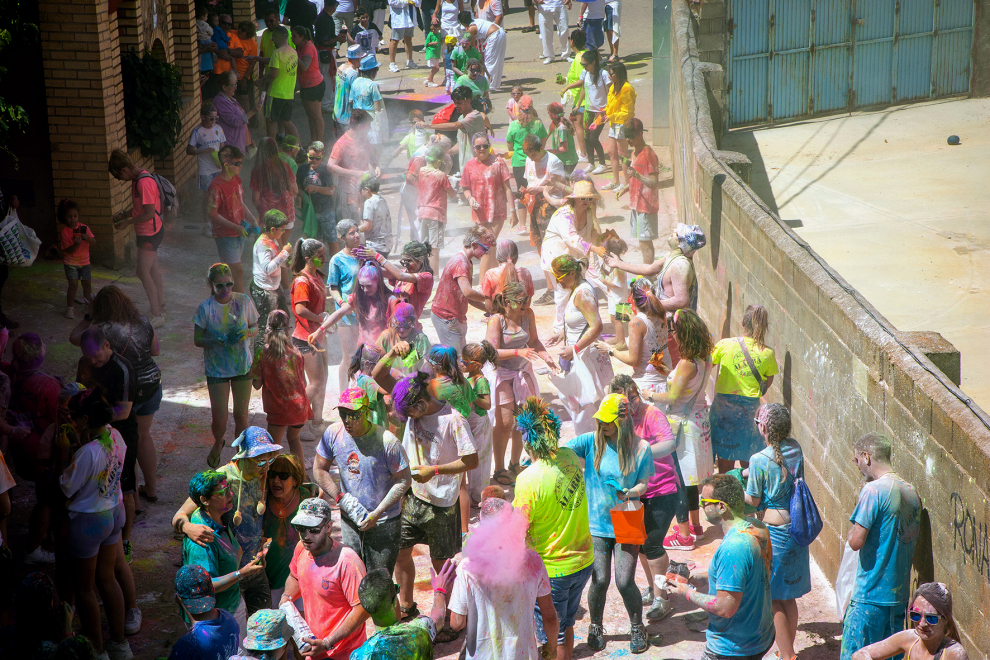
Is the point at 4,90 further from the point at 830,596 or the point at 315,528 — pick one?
the point at 830,596

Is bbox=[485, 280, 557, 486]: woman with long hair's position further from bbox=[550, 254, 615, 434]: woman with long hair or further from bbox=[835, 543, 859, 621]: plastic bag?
bbox=[835, 543, 859, 621]: plastic bag

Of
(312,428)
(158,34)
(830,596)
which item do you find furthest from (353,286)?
(158,34)

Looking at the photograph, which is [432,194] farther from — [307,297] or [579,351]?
[579,351]

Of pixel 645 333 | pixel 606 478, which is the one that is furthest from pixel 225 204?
pixel 606 478

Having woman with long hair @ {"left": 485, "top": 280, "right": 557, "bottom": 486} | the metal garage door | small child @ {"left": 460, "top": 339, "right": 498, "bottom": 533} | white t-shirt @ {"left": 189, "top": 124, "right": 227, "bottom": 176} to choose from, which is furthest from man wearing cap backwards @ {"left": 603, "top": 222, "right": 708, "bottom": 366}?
the metal garage door

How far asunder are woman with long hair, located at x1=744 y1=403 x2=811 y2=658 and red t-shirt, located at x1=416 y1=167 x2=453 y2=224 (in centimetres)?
617

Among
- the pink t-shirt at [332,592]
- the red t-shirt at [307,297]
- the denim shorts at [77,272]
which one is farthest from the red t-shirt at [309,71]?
the pink t-shirt at [332,592]

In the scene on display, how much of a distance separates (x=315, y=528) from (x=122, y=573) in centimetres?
185

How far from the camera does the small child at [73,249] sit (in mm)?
9875

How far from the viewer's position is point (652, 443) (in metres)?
6.13

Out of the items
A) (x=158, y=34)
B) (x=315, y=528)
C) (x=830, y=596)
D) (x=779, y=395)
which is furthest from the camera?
(x=158, y=34)

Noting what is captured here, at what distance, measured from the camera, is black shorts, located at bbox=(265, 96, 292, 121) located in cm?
1544

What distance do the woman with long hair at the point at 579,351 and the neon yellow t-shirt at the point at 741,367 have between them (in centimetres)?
117

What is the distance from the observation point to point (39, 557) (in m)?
6.70
